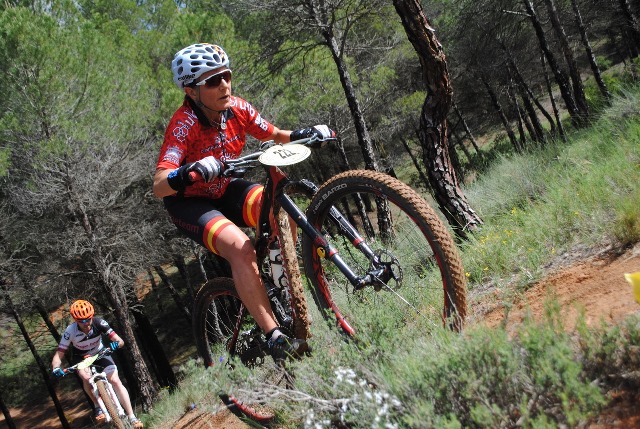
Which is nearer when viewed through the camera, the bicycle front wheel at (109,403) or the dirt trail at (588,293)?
the dirt trail at (588,293)

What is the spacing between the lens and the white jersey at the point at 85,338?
8.10 m

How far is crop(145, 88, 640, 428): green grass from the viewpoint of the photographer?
6.90 feet

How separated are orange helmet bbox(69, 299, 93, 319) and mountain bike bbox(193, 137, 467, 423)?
442cm

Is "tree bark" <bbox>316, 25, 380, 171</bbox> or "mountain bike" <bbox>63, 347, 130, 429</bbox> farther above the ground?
"tree bark" <bbox>316, 25, 380, 171</bbox>

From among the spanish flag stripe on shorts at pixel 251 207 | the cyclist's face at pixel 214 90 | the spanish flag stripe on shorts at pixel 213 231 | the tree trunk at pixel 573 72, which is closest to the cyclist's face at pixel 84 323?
the spanish flag stripe on shorts at pixel 251 207

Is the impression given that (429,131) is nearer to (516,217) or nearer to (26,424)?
(516,217)

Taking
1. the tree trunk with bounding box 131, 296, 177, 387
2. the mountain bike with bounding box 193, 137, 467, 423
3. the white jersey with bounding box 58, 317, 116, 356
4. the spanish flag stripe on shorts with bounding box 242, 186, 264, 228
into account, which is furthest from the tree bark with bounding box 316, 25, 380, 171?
the tree trunk with bounding box 131, 296, 177, 387

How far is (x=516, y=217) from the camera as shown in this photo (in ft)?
17.7

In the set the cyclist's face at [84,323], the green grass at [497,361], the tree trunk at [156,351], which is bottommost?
the tree trunk at [156,351]

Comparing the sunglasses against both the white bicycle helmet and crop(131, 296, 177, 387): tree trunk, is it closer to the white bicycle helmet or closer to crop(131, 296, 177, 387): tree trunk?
the white bicycle helmet

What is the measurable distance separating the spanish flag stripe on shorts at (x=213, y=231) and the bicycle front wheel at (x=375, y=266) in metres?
0.56

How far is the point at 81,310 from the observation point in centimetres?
793

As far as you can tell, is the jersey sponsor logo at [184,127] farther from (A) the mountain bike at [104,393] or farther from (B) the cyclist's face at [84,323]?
(B) the cyclist's face at [84,323]

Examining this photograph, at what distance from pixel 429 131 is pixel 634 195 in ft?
9.61
